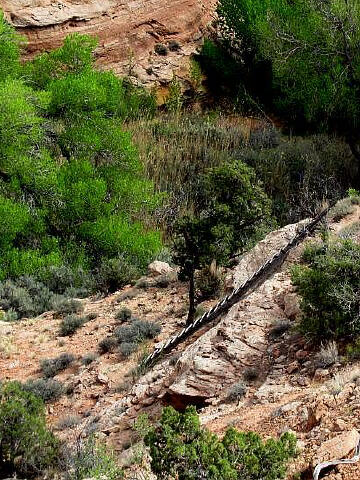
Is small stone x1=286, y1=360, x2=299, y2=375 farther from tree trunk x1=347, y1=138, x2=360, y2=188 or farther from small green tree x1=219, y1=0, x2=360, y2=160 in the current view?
small green tree x1=219, y1=0, x2=360, y2=160

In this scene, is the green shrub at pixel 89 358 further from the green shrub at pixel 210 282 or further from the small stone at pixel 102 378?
the green shrub at pixel 210 282

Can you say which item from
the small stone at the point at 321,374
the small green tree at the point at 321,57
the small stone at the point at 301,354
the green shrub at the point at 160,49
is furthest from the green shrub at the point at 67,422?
the green shrub at the point at 160,49

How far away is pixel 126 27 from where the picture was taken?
20.5 metres

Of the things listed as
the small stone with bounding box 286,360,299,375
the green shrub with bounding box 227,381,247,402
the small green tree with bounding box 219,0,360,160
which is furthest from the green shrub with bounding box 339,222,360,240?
the small green tree with bounding box 219,0,360,160

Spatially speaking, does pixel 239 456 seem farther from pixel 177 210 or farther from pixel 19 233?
pixel 177 210

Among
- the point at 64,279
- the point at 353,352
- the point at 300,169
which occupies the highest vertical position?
the point at 353,352

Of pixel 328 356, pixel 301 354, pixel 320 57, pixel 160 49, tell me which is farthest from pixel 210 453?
pixel 160 49

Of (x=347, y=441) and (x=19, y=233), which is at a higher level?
(x=347, y=441)

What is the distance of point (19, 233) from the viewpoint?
12359 millimetres

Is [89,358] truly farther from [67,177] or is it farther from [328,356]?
[67,177]

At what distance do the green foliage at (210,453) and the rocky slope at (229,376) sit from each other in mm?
335

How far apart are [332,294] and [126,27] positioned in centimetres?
1662

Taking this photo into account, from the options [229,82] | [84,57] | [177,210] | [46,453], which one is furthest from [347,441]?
[229,82]

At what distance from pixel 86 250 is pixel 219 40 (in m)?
11.7
